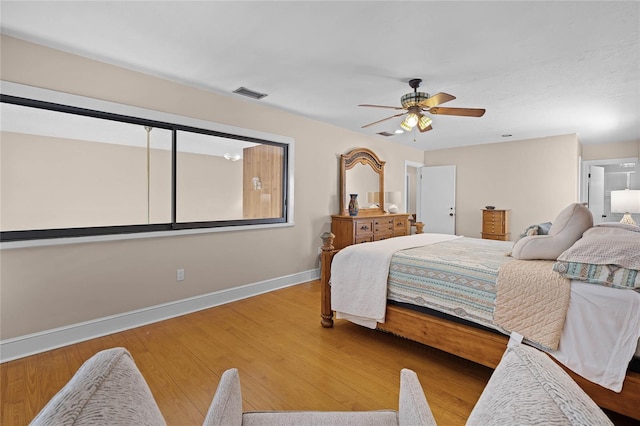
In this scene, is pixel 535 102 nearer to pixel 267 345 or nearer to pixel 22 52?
pixel 267 345

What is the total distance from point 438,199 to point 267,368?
227 inches

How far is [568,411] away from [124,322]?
3381 millimetres

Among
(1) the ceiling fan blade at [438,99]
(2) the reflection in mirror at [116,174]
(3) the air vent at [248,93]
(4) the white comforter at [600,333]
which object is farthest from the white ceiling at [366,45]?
(4) the white comforter at [600,333]

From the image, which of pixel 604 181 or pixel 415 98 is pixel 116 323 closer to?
pixel 415 98

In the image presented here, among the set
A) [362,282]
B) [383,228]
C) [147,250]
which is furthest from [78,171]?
[383,228]

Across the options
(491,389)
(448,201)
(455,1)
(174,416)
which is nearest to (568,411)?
(491,389)

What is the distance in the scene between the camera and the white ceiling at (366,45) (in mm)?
2037

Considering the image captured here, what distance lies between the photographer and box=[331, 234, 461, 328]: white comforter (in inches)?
102

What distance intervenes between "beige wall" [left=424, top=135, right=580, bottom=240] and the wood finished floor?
4559 mm

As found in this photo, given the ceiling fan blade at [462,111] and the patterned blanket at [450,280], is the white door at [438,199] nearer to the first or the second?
the ceiling fan blade at [462,111]

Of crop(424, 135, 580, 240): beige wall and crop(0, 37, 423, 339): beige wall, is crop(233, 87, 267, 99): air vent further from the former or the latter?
crop(424, 135, 580, 240): beige wall

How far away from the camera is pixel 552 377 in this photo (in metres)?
0.55

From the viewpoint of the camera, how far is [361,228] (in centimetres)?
486

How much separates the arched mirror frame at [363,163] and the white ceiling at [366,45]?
4.73 ft
